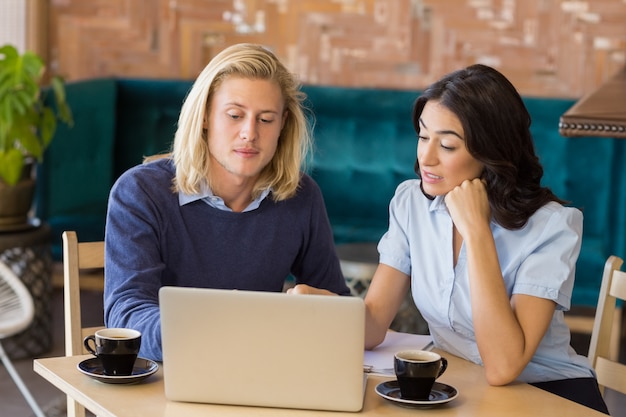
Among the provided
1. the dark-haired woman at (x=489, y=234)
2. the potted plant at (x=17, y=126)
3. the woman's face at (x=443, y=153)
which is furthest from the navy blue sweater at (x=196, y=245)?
the potted plant at (x=17, y=126)

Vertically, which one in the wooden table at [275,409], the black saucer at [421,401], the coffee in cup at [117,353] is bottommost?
the wooden table at [275,409]

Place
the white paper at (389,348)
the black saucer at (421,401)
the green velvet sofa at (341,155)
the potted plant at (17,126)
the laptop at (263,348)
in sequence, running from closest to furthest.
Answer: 1. the laptop at (263,348)
2. the black saucer at (421,401)
3. the white paper at (389,348)
4. the potted plant at (17,126)
5. the green velvet sofa at (341,155)

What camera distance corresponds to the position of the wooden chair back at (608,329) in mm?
2084

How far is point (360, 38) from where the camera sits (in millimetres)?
5086

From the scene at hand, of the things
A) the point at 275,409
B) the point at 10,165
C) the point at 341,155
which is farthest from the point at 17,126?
the point at 275,409

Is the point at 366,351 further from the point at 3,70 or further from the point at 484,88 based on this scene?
the point at 3,70

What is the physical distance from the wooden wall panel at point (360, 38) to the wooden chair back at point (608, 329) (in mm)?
2824

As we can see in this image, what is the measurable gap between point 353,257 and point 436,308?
1700 mm

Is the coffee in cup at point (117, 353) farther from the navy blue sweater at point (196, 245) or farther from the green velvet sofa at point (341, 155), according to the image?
the green velvet sofa at point (341, 155)

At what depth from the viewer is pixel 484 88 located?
6.56 feet

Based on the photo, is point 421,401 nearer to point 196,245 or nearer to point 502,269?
point 502,269

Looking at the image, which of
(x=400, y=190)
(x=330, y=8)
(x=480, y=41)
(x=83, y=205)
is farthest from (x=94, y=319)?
(x=400, y=190)

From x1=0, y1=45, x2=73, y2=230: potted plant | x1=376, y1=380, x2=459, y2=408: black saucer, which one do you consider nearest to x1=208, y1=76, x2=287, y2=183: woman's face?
x1=376, y1=380, x2=459, y2=408: black saucer

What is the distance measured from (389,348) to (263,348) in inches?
21.2
